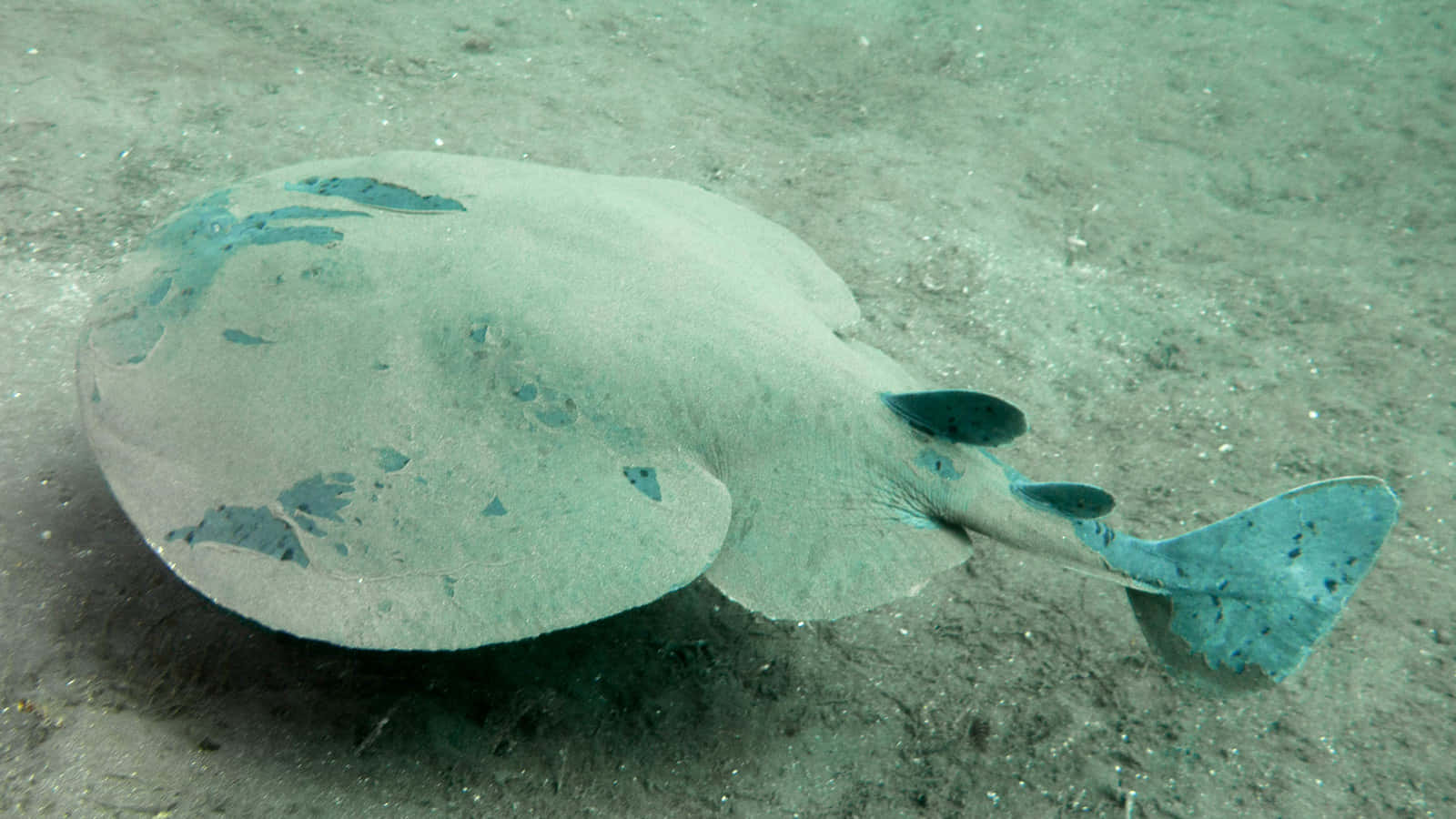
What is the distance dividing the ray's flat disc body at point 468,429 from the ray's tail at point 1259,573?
0.63 m

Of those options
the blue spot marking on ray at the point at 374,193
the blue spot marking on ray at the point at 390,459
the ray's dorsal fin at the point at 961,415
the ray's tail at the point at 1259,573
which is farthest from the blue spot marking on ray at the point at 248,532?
the ray's tail at the point at 1259,573

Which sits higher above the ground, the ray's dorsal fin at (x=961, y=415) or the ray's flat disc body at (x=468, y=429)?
the ray's dorsal fin at (x=961, y=415)

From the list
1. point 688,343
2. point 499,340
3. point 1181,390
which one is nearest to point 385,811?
point 499,340

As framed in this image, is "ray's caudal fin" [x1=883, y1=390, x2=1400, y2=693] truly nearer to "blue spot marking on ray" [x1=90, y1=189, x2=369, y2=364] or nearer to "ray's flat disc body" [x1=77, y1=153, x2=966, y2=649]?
"ray's flat disc body" [x1=77, y1=153, x2=966, y2=649]

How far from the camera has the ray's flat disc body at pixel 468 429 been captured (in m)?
1.87

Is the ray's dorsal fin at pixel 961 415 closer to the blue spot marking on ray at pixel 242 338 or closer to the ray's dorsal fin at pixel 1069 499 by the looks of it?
the ray's dorsal fin at pixel 1069 499

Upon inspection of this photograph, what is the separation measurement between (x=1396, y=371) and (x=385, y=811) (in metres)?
4.79

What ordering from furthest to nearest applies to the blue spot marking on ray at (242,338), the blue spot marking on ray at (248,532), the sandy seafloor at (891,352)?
the sandy seafloor at (891,352) < the blue spot marking on ray at (242,338) < the blue spot marking on ray at (248,532)

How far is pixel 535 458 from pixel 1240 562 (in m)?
1.98

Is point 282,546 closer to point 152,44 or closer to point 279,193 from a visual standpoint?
point 279,193

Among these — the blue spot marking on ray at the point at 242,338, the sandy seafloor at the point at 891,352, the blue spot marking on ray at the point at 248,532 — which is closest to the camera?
the blue spot marking on ray at the point at 248,532

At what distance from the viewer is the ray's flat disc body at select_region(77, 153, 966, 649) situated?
6.13ft

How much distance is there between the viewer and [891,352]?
3748 mm

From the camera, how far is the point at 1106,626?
2787mm
